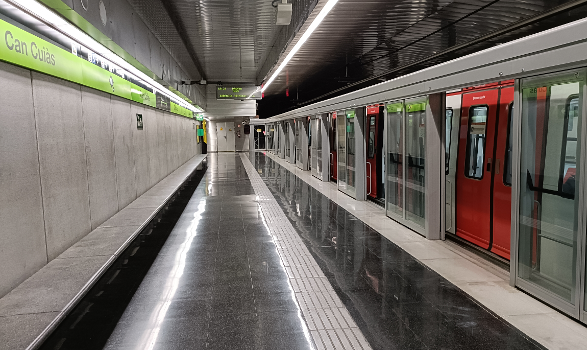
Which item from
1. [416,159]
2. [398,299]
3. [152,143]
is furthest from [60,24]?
[152,143]

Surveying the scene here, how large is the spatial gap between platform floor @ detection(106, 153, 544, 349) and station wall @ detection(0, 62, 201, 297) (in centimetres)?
107

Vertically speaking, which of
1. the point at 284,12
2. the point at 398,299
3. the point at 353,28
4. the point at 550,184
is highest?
the point at 353,28

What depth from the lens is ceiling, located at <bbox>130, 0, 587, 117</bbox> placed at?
6297 mm

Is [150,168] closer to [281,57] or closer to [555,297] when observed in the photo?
[281,57]

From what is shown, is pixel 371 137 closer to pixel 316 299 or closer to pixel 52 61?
pixel 316 299

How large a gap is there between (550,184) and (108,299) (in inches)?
156

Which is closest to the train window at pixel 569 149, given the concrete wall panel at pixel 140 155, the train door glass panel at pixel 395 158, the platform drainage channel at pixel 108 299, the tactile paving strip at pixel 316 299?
the tactile paving strip at pixel 316 299

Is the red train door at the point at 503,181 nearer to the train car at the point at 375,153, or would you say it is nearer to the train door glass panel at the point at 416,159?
the train door glass panel at the point at 416,159

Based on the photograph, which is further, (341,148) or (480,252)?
(341,148)

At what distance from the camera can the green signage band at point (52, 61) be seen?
11.0 feet

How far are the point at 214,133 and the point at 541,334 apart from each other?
30976 millimetres

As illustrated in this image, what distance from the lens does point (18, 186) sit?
3580 millimetres

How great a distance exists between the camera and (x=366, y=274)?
4238mm

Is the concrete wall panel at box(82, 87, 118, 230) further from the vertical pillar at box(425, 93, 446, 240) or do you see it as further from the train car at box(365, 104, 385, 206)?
the train car at box(365, 104, 385, 206)
